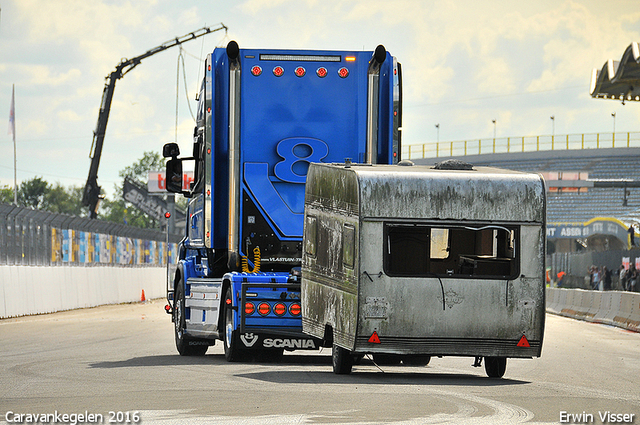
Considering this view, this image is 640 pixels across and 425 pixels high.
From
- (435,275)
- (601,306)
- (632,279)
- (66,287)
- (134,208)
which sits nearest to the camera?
(435,275)

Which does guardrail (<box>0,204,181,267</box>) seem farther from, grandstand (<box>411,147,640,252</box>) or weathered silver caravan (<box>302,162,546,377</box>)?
grandstand (<box>411,147,640,252</box>)

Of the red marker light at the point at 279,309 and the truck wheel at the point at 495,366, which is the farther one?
the red marker light at the point at 279,309

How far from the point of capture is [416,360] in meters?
16.7

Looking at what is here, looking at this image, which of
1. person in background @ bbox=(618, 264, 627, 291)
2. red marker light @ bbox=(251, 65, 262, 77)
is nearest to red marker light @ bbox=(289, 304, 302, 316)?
red marker light @ bbox=(251, 65, 262, 77)

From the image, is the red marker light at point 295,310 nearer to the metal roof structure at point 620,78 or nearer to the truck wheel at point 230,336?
the truck wheel at point 230,336

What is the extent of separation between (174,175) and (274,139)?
2.33 metres

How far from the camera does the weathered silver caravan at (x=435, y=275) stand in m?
12.8

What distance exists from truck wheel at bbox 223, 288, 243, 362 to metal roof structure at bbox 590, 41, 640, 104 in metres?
27.6

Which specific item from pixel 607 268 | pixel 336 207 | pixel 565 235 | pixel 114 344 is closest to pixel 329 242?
pixel 336 207

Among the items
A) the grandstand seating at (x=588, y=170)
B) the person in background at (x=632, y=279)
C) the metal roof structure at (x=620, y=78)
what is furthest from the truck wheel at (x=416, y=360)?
the grandstand seating at (x=588, y=170)

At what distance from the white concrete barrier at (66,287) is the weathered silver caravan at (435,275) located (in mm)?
17829

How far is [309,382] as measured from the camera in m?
12.7

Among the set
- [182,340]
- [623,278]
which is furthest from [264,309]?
[623,278]

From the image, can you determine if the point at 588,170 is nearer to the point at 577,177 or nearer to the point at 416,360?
the point at 577,177
